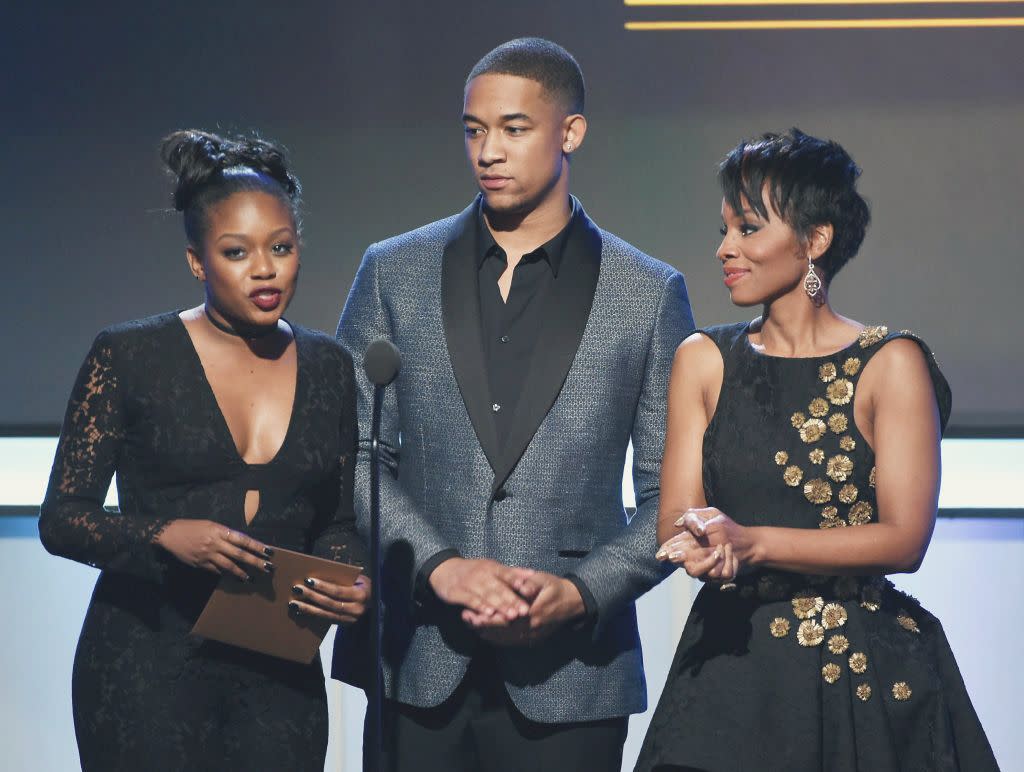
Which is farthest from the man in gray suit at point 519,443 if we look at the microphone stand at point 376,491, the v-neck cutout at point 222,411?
the microphone stand at point 376,491

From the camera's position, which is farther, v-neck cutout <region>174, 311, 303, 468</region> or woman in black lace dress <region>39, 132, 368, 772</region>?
v-neck cutout <region>174, 311, 303, 468</region>

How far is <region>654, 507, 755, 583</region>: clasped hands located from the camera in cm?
215

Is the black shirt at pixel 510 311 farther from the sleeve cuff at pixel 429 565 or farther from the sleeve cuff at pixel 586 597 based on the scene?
the sleeve cuff at pixel 586 597

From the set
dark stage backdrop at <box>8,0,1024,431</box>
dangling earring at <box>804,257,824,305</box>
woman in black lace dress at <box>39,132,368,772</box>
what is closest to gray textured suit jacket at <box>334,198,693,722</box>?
woman in black lace dress at <box>39,132,368,772</box>

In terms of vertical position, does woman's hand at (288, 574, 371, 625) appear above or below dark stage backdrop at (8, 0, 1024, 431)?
below

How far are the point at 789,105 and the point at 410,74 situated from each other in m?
1.14

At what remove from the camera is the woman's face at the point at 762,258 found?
8.16 feet

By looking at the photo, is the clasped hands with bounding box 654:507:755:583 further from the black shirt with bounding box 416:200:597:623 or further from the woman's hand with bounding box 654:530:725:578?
the black shirt with bounding box 416:200:597:623

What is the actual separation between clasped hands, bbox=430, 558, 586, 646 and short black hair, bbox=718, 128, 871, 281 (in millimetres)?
779

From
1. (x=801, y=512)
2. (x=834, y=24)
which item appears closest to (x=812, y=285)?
(x=801, y=512)

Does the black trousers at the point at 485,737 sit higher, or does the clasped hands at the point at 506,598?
the clasped hands at the point at 506,598

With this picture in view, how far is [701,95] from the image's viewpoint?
13.3 ft

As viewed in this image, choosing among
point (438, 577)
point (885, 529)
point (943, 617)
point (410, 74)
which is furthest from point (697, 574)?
point (410, 74)

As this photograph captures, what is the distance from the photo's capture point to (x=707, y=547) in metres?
2.17
